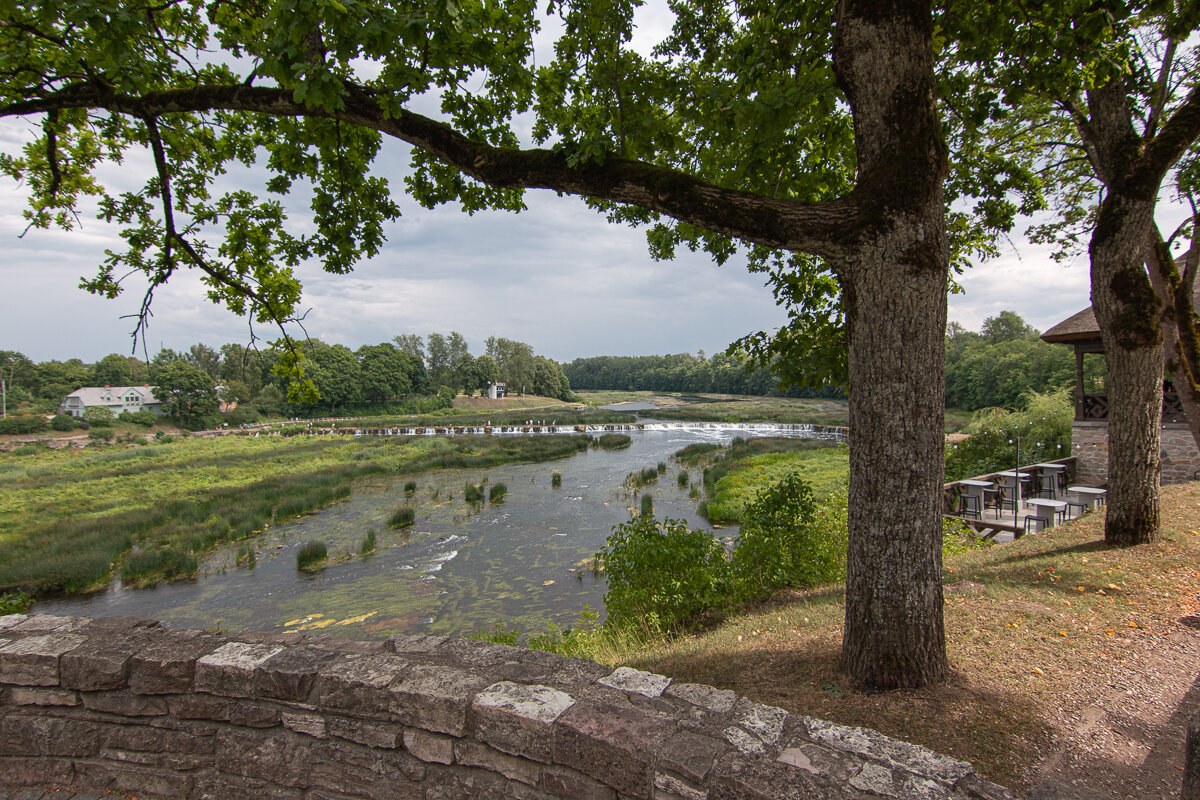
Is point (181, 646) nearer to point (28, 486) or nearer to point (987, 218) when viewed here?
point (987, 218)

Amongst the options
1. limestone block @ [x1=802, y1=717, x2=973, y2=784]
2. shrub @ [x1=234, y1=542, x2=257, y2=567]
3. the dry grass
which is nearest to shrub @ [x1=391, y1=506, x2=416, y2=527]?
shrub @ [x1=234, y1=542, x2=257, y2=567]

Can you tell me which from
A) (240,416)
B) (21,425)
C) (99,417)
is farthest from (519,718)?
(99,417)

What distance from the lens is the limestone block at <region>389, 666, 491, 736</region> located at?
6.93 ft

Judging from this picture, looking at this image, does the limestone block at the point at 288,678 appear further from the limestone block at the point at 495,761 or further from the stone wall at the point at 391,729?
the limestone block at the point at 495,761

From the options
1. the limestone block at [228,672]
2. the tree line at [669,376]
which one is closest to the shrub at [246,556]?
the limestone block at [228,672]

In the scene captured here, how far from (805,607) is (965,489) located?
274 inches

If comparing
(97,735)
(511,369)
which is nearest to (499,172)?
(97,735)

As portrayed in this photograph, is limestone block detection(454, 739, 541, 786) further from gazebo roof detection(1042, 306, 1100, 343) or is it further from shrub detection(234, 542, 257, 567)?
gazebo roof detection(1042, 306, 1100, 343)

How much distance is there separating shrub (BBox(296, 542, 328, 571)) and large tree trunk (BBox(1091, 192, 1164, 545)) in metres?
13.7

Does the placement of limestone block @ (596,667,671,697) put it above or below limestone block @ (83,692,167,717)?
above

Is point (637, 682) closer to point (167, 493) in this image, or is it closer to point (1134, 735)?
point (1134, 735)

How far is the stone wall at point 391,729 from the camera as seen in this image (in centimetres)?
179

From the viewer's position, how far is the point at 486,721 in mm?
2066

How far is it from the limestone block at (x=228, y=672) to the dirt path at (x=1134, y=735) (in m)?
3.56
